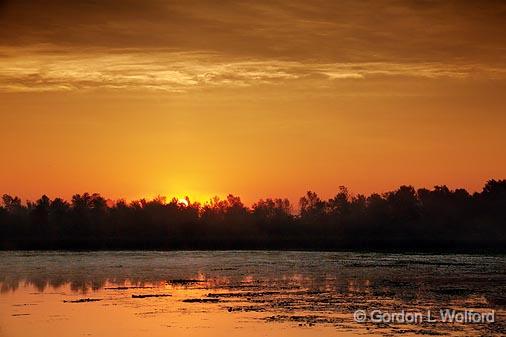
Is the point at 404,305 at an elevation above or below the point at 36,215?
below

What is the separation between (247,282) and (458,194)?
130399mm

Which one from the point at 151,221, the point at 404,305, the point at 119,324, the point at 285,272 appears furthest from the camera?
the point at 151,221

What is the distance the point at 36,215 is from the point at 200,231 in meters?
32.9

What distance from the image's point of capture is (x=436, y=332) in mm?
24047

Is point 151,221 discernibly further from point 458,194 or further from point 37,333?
point 37,333

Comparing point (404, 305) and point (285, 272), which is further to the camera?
point (285, 272)

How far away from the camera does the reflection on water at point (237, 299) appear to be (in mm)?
26031

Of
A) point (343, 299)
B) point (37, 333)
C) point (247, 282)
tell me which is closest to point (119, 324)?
point (37, 333)

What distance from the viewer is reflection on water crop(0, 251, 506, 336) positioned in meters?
26.0

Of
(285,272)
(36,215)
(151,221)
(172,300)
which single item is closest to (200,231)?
(151,221)

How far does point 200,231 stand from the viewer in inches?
6811

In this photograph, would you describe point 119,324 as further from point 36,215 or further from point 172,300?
point 36,215

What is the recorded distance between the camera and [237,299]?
3347 centimetres

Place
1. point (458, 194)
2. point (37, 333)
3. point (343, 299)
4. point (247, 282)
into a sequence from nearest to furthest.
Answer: point (37, 333)
point (343, 299)
point (247, 282)
point (458, 194)
